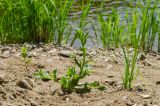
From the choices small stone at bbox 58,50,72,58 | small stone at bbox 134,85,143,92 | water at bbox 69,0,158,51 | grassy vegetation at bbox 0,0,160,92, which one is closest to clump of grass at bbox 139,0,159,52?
grassy vegetation at bbox 0,0,160,92

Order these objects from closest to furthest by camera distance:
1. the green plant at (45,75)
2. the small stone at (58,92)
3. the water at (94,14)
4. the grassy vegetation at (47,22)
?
the small stone at (58,92), the green plant at (45,75), the grassy vegetation at (47,22), the water at (94,14)

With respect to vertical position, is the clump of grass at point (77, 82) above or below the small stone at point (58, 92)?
above

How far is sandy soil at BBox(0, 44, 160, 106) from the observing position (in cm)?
307

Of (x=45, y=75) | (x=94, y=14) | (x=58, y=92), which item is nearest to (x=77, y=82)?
(x=58, y=92)

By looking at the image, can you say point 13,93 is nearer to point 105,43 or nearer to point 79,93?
point 79,93

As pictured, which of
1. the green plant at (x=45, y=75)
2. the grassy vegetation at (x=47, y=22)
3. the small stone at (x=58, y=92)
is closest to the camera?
the small stone at (x=58, y=92)

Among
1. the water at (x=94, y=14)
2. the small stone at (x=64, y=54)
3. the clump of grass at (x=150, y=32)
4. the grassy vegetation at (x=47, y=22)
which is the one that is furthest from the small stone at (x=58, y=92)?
the water at (x=94, y=14)

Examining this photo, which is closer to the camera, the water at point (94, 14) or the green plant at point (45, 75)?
the green plant at point (45, 75)

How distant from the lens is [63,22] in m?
4.94

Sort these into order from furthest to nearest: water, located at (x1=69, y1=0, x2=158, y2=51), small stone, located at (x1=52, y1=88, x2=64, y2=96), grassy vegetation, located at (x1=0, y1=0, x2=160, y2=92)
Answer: water, located at (x1=69, y1=0, x2=158, y2=51), grassy vegetation, located at (x1=0, y1=0, x2=160, y2=92), small stone, located at (x1=52, y1=88, x2=64, y2=96)

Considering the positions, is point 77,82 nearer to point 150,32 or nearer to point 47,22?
point 47,22

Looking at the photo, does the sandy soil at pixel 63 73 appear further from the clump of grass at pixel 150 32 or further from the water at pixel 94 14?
the water at pixel 94 14

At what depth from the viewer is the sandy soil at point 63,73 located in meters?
3.07

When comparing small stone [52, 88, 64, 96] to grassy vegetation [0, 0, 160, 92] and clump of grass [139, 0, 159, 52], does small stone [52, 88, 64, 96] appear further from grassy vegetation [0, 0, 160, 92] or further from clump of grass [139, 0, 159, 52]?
clump of grass [139, 0, 159, 52]
